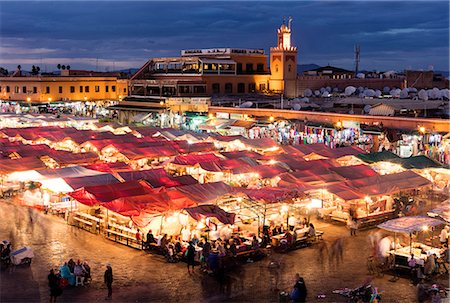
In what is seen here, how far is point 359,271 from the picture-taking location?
45.4 feet

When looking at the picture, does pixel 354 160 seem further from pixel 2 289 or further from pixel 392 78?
pixel 392 78

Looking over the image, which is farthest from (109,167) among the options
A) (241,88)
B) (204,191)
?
(241,88)

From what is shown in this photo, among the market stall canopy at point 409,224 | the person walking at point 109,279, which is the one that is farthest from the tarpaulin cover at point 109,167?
the market stall canopy at point 409,224

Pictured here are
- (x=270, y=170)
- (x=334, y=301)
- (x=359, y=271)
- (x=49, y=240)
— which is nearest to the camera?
(x=334, y=301)

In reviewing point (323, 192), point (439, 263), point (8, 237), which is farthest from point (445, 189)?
point (8, 237)

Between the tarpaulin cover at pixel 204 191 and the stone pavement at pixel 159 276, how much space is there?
257 cm

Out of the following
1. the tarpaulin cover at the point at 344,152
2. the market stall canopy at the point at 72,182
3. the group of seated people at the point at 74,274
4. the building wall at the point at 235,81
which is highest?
the building wall at the point at 235,81

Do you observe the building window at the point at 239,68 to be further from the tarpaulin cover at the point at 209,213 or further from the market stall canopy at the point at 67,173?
the tarpaulin cover at the point at 209,213

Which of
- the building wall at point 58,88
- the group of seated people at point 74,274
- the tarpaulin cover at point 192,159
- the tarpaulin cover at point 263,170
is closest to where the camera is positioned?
the group of seated people at point 74,274

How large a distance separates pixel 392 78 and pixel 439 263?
2434 inches

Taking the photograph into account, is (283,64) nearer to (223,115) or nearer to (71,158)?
(223,115)

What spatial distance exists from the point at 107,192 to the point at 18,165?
6.32 meters

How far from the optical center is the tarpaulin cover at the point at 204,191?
17.0m

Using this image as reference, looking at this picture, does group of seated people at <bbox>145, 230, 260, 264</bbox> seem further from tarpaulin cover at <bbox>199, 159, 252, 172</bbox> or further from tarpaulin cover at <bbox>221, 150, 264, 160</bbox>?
tarpaulin cover at <bbox>221, 150, 264, 160</bbox>
